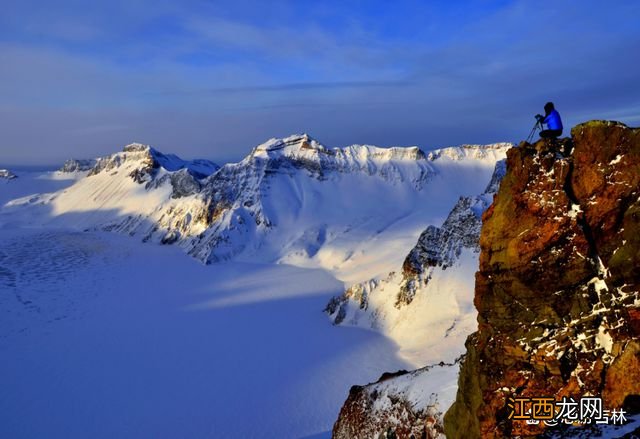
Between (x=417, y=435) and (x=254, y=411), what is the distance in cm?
1873

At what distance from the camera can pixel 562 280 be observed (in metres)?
12.7

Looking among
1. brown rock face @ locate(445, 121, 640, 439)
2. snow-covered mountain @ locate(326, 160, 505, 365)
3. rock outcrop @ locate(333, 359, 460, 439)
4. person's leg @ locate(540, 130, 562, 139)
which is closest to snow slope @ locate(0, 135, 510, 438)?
snow-covered mountain @ locate(326, 160, 505, 365)

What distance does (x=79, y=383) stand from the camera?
131ft

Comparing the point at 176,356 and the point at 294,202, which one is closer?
the point at 176,356

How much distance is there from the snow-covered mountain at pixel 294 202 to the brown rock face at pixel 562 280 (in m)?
59.3

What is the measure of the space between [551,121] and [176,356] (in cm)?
4175

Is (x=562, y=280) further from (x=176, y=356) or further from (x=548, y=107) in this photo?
(x=176, y=356)

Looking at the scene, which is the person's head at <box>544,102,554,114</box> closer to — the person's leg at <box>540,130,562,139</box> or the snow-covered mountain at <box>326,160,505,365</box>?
the person's leg at <box>540,130,562,139</box>

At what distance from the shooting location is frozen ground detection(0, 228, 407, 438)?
112 feet

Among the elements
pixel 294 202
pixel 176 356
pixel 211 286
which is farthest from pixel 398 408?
pixel 294 202

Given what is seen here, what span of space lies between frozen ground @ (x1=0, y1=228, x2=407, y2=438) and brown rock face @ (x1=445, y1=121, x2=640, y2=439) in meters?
22.0

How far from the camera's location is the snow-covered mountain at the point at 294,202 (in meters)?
99.8

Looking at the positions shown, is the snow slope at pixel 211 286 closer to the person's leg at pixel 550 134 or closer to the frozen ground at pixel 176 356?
the frozen ground at pixel 176 356

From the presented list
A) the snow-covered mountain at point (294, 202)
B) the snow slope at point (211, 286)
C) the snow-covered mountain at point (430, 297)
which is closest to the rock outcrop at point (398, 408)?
the snow slope at point (211, 286)
